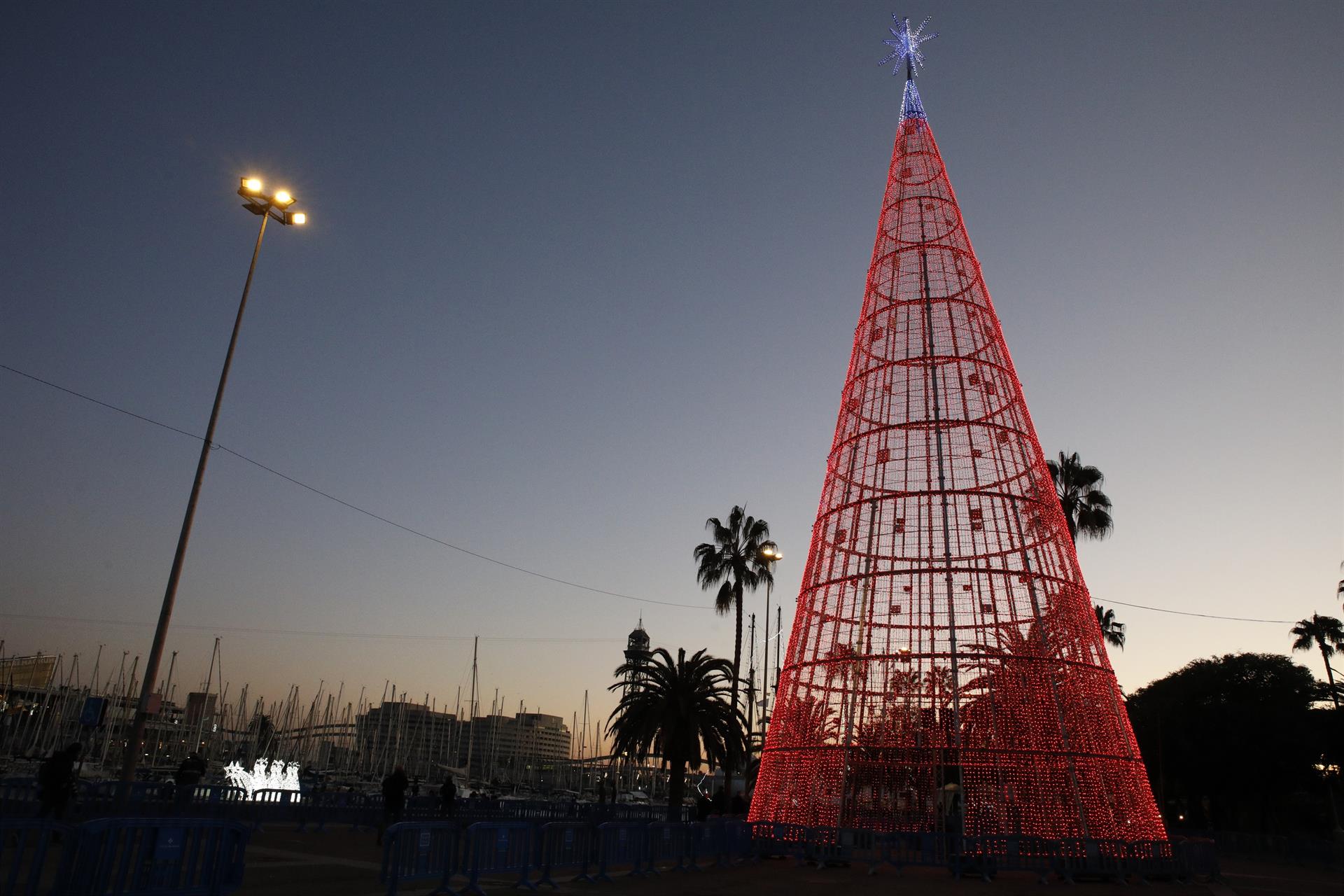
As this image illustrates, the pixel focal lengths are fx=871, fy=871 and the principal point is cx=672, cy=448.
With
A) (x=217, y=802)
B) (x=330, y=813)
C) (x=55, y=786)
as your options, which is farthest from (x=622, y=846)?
(x=330, y=813)

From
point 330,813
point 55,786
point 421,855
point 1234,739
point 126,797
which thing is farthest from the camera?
point 1234,739

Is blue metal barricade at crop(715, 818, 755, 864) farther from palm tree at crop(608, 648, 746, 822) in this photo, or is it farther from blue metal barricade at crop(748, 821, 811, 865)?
palm tree at crop(608, 648, 746, 822)

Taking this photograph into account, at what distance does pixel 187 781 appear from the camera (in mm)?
20703

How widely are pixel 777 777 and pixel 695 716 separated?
13521mm

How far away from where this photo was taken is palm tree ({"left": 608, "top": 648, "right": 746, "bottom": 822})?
101ft

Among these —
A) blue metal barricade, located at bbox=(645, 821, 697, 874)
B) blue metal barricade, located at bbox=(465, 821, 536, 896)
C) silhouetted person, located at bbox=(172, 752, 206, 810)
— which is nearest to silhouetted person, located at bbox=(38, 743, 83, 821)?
silhouetted person, located at bbox=(172, 752, 206, 810)

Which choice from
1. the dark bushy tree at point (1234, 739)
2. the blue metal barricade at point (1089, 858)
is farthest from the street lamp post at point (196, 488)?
the dark bushy tree at point (1234, 739)

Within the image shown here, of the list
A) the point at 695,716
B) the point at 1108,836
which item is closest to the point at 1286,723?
the point at 695,716

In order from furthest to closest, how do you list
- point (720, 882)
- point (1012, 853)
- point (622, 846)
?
point (1012, 853) < point (622, 846) < point (720, 882)

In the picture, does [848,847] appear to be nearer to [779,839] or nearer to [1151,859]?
[779,839]

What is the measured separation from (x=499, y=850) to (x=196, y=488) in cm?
943

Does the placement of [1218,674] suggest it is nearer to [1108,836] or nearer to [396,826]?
[1108,836]

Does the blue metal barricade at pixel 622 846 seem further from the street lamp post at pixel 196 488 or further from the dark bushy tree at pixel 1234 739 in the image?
the dark bushy tree at pixel 1234 739

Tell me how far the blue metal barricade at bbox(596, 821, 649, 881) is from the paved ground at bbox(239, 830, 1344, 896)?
0.37 meters
